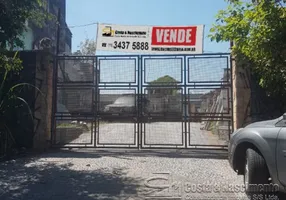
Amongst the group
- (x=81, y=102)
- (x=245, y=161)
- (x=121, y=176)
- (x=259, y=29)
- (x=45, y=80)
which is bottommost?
(x=121, y=176)

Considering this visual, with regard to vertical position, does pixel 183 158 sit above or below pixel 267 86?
below

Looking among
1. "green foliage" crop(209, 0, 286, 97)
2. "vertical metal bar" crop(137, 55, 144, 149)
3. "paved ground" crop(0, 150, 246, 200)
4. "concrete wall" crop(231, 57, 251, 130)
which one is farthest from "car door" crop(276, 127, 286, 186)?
"vertical metal bar" crop(137, 55, 144, 149)

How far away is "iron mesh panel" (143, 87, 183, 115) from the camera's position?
375 inches

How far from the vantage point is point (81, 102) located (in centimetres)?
990

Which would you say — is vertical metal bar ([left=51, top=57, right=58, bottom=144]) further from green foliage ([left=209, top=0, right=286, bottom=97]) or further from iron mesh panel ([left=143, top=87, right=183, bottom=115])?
green foliage ([left=209, top=0, right=286, bottom=97])

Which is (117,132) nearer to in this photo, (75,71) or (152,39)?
(75,71)

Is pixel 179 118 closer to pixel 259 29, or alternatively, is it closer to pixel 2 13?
pixel 259 29

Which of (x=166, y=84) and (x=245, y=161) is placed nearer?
(x=245, y=161)

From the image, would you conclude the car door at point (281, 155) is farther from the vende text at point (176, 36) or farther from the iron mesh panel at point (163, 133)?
the vende text at point (176, 36)

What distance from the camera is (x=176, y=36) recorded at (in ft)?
33.7

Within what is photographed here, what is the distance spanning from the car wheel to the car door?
0.42 metres

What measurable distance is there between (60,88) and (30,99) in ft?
3.10

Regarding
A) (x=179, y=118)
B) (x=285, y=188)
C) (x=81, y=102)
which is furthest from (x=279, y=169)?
(x=81, y=102)

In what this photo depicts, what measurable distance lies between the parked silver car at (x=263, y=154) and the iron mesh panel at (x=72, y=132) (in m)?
5.62
